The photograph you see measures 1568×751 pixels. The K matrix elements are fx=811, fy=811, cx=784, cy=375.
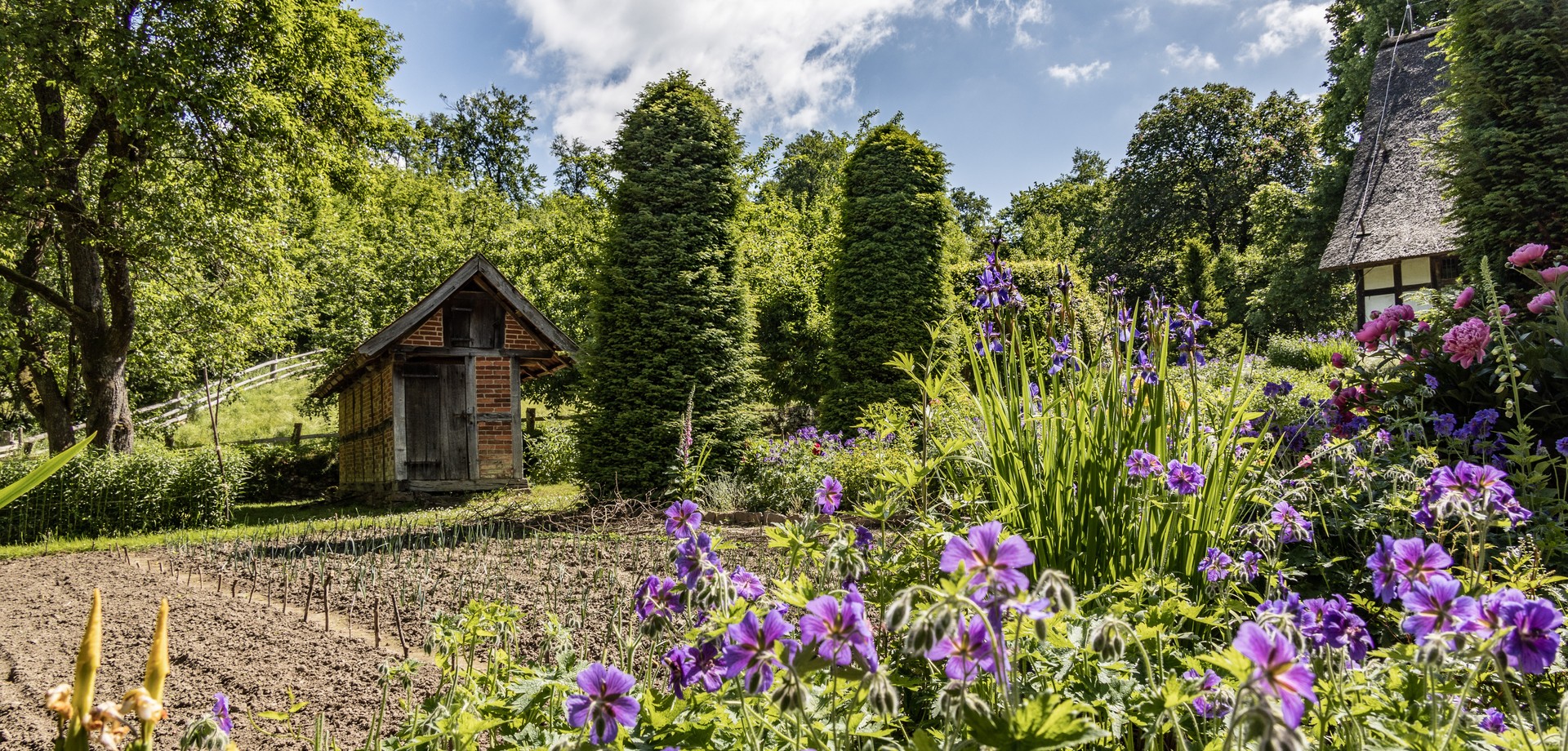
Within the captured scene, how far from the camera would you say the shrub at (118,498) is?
1068 cm

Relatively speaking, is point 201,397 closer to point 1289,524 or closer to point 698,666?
point 698,666

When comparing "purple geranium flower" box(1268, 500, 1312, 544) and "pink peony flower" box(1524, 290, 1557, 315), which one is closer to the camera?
"purple geranium flower" box(1268, 500, 1312, 544)

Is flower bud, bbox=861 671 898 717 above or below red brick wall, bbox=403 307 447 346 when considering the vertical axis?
below

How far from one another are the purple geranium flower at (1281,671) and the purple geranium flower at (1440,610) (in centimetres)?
34

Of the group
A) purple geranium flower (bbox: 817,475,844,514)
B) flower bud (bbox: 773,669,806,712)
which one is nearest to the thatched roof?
purple geranium flower (bbox: 817,475,844,514)

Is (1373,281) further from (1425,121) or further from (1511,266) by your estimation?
(1511,266)

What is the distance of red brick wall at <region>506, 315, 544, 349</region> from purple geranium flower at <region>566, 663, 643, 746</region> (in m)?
13.1

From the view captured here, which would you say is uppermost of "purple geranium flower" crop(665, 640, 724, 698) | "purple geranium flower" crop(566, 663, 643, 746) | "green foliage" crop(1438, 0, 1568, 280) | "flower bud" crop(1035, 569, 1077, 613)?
"green foliage" crop(1438, 0, 1568, 280)

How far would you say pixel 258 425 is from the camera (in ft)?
82.3

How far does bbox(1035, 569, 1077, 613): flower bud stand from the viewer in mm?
1008

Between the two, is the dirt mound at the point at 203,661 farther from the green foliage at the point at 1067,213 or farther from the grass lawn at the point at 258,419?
the green foliage at the point at 1067,213

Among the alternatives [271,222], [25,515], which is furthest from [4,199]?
[25,515]

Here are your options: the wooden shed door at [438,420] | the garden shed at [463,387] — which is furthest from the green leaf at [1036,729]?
the wooden shed door at [438,420]

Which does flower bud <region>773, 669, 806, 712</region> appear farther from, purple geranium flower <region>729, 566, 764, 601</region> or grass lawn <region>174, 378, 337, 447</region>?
grass lawn <region>174, 378, 337, 447</region>
